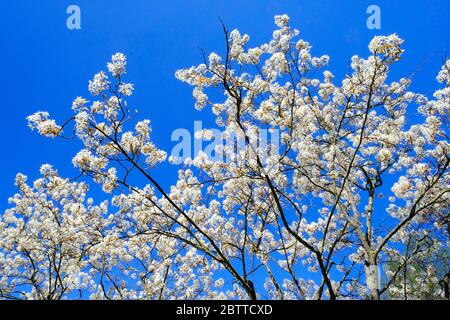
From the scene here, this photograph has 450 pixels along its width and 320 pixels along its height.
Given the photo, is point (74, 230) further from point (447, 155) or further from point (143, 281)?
point (447, 155)

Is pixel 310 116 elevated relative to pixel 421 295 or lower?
elevated

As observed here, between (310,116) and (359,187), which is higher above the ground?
(310,116)

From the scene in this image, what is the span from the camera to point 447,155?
6762 millimetres

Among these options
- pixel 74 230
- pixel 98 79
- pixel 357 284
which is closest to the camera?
pixel 98 79

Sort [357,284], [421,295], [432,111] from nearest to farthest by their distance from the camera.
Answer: [432,111] → [357,284] → [421,295]

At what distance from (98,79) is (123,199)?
6.99 ft
